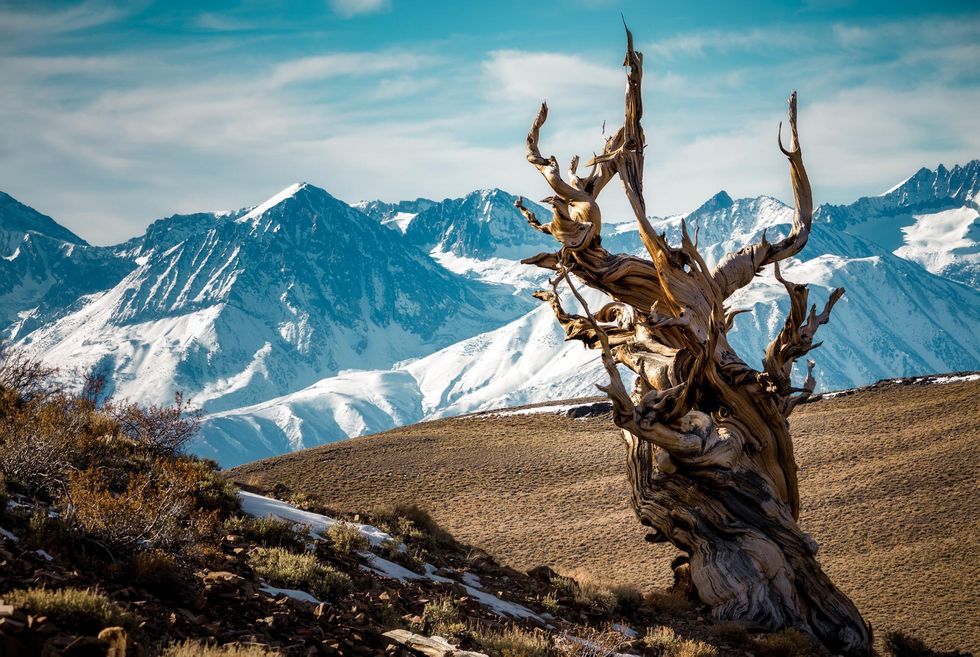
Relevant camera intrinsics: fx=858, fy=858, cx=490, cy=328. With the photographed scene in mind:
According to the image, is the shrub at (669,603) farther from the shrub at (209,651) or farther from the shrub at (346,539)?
the shrub at (209,651)

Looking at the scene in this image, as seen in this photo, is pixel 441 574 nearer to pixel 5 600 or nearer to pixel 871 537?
pixel 5 600

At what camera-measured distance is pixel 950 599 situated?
2073cm

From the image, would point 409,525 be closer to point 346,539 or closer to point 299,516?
point 299,516

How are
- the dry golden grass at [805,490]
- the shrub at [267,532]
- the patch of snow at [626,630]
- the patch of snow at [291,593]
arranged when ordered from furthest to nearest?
the dry golden grass at [805,490] < the shrub at [267,532] < the patch of snow at [626,630] < the patch of snow at [291,593]

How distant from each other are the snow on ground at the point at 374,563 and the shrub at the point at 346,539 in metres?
0.20

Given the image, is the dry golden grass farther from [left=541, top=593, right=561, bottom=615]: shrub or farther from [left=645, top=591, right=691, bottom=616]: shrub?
[left=541, top=593, right=561, bottom=615]: shrub

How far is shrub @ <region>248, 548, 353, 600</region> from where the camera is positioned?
30.5 ft

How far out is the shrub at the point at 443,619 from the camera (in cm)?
872

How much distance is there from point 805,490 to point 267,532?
2593 centimetres

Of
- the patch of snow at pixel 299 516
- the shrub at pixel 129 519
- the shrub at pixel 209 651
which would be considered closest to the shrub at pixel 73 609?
the shrub at pixel 209 651

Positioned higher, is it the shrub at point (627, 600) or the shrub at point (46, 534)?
the shrub at point (46, 534)

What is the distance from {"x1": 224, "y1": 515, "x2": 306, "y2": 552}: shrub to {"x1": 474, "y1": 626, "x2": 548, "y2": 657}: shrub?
344cm

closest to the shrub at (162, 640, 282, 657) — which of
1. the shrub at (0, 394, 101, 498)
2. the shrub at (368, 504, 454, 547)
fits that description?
the shrub at (0, 394, 101, 498)

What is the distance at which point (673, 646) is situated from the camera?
10352 millimetres
